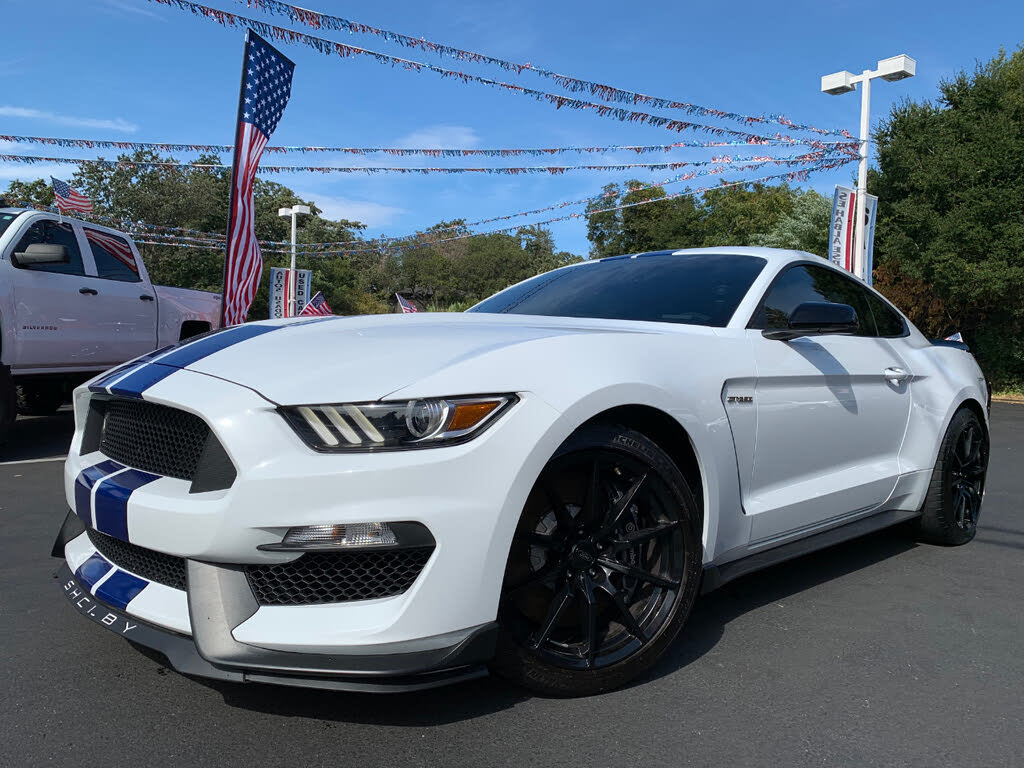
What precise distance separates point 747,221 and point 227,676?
49.9 meters

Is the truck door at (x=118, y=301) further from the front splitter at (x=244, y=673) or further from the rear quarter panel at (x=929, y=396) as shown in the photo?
the rear quarter panel at (x=929, y=396)

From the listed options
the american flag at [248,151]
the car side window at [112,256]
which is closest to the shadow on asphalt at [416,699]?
the car side window at [112,256]

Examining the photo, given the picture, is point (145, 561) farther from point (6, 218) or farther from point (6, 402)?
point (6, 218)

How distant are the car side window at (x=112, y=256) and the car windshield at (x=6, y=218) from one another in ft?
2.24

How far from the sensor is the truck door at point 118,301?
25.2ft

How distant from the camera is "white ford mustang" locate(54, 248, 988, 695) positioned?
2.01 m

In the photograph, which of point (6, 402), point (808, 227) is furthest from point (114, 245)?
point (808, 227)

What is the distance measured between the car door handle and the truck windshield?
700 centimetres

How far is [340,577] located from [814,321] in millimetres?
2005

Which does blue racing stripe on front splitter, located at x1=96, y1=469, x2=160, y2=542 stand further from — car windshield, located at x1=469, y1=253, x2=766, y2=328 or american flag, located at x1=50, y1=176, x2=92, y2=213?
american flag, located at x1=50, y1=176, x2=92, y2=213

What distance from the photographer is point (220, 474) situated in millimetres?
2076

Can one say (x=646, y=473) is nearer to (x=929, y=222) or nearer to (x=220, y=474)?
(x=220, y=474)

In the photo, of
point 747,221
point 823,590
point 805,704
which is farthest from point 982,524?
point 747,221

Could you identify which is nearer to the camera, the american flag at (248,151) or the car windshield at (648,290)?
the car windshield at (648,290)
